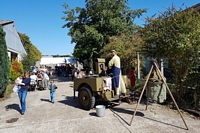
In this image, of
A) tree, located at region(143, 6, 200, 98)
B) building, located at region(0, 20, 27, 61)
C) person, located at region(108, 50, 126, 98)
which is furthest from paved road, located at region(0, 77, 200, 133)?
building, located at region(0, 20, 27, 61)

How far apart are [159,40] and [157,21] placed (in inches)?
30.7

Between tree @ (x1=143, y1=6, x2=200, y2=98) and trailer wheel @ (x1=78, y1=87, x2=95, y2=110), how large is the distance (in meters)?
2.65

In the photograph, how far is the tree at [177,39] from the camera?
215 inches

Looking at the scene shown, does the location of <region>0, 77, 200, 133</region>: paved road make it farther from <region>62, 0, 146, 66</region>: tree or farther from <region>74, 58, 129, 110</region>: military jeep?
<region>62, 0, 146, 66</region>: tree

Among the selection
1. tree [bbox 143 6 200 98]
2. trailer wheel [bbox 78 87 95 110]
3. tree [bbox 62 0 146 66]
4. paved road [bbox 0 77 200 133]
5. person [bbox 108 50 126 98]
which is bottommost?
paved road [bbox 0 77 200 133]

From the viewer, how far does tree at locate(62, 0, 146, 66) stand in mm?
14463

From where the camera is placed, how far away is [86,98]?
6332 millimetres

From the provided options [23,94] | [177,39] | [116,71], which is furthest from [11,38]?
[177,39]

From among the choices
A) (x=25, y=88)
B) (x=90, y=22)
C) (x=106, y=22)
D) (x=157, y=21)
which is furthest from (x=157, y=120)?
(x=90, y=22)

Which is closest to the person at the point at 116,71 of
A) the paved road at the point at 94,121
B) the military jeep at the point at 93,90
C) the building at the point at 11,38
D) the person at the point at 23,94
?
the military jeep at the point at 93,90

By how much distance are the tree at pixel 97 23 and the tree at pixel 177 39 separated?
808cm

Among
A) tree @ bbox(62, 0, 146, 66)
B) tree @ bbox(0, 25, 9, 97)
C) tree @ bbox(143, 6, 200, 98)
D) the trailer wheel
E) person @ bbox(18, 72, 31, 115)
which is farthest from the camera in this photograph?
tree @ bbox(62, 0, 146, 66)

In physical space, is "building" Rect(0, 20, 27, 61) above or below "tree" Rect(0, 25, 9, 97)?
above

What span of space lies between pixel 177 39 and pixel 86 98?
12.0 feet
